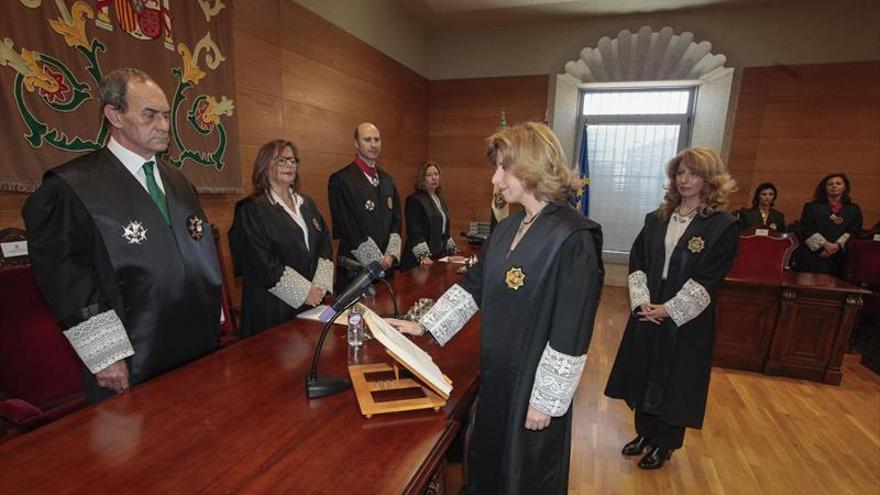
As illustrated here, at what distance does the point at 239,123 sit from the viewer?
2.99 metres

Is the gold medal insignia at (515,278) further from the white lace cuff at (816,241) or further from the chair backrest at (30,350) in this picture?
the white lace cuff at (816,241)

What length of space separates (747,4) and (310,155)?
195 inches

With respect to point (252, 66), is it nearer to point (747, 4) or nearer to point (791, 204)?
point (747, 4)

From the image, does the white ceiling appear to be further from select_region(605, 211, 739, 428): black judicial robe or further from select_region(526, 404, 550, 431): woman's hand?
select_region(526, 404, 550, 431): woman's hand

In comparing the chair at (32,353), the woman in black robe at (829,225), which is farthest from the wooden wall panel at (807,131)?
the chair at (32,353)

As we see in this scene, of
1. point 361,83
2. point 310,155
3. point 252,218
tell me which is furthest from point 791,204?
point 252,218

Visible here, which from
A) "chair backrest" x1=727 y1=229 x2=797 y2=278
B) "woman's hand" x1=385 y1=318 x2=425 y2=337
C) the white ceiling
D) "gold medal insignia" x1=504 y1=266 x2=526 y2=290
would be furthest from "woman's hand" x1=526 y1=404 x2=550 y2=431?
the white ceiling

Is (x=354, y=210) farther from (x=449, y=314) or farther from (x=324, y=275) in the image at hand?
(x=449, y=314)

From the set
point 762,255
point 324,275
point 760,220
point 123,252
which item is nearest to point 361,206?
point 324,275

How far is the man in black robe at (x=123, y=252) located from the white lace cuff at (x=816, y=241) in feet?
17.5

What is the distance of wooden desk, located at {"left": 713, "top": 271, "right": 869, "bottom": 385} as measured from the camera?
3.10m

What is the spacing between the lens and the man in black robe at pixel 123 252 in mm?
1261

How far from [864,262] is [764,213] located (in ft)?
2.98

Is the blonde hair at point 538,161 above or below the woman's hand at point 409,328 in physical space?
above
